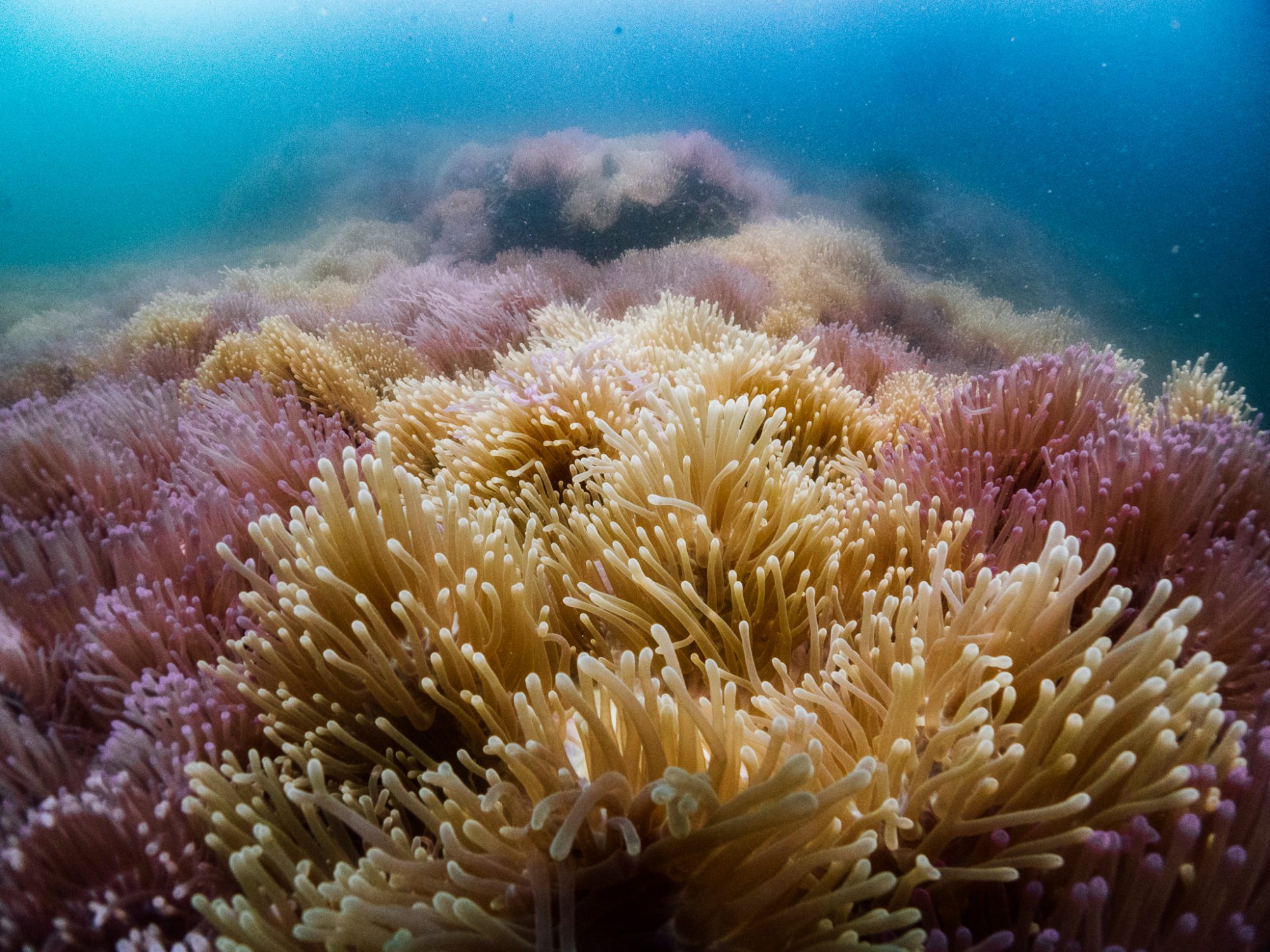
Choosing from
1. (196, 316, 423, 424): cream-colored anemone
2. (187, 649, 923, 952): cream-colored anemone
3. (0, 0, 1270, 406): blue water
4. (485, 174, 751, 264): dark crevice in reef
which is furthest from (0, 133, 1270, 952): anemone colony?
(0, 0, 1270, 406): blue water

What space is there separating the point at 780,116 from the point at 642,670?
3420cm

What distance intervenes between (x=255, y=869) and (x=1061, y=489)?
149cm

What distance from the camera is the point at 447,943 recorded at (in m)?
Result: 0.66

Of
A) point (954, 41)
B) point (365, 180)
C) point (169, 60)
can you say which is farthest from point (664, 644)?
point (169, 60)

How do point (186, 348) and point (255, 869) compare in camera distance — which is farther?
point (186, 348)

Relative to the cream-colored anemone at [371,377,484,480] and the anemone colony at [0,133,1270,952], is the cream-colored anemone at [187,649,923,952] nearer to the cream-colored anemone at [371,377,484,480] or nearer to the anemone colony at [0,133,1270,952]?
the anemone colony at [0,133,1270,952]

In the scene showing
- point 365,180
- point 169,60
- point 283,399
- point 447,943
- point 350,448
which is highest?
point 169,60

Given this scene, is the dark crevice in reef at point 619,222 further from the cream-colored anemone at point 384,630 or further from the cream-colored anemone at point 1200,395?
the cream-colored anemone at point 384,630

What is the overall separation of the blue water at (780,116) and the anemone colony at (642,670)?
10419mm

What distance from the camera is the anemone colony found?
0.69 m

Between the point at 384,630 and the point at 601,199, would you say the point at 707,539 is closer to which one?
the point at 384,630

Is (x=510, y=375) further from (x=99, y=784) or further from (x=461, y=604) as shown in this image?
(x=99, y=784)

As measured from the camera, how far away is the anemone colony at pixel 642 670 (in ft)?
2.27

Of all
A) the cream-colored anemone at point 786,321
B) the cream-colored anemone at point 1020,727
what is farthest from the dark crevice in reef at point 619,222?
the cream-colored anemone at point 1020,727
